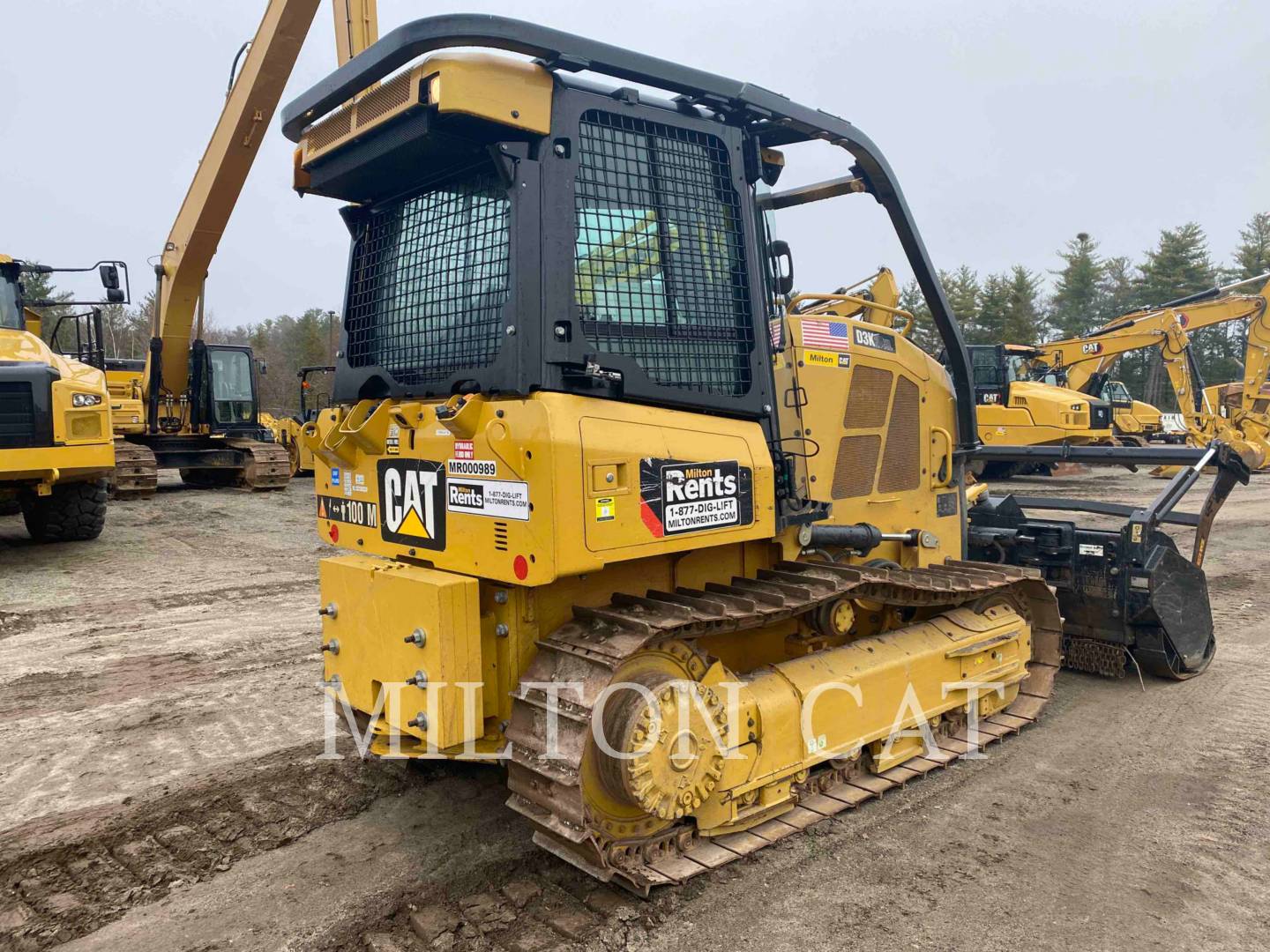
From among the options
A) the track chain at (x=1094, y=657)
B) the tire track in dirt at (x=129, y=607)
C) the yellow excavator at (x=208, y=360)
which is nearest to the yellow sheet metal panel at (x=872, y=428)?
the track chain at (x=1094, y=657)

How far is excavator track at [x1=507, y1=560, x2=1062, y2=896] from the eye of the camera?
116 inches

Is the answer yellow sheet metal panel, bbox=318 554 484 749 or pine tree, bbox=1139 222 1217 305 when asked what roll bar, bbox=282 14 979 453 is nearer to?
yellow sheet metal panel, bbox=318 554 484 749

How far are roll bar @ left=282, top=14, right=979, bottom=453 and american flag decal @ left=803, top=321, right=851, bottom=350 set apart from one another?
629 mm

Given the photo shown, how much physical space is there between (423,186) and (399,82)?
1.99 feet

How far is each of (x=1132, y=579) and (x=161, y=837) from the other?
5.42m

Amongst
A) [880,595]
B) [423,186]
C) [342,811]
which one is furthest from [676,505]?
[342,811]

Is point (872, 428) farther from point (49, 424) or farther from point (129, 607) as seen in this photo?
point (49, 424)

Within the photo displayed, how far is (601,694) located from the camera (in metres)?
2.91

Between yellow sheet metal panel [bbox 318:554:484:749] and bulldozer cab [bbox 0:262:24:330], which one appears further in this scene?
bulldozer cab [bbox 0:262:24:330]

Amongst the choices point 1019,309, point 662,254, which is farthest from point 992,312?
point 662,254

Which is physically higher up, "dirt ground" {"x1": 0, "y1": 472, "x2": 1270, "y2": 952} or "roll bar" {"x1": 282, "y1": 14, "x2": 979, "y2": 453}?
"roll bar" {"x1": 282, "y1": 14, "x2": 979, "y2": 453}

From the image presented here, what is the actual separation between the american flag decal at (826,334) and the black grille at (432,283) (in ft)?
5.29

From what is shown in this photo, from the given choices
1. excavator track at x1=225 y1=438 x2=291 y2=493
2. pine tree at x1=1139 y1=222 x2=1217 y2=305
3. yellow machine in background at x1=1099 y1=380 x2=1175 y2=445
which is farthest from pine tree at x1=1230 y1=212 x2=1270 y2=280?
excavator track at x1=225 y1=438 x2=291 y2=493

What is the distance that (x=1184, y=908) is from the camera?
3.09 m
